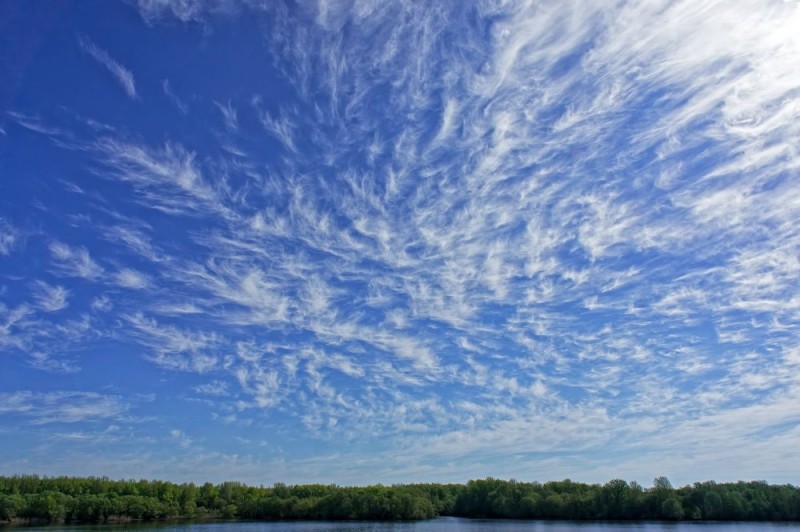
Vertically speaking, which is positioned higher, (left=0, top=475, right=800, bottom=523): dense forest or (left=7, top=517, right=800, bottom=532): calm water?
(left=0, top=475, right=800, bottom=523): dense forest

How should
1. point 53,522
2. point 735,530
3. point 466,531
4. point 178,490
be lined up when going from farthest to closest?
point 178,490 < point 53,522 < point 466,531 < point 735,530

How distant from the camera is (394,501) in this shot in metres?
147


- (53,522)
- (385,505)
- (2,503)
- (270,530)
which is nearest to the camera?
(270,530)

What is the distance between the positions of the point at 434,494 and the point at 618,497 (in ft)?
253

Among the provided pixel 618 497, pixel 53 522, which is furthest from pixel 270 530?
pixel 618 497

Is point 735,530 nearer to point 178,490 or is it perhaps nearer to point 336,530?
point 336,530

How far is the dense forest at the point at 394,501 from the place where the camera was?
122 metres

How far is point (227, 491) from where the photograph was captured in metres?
191

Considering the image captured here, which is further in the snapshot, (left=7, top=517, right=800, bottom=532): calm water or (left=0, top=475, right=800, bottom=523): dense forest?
(left=0, top=475, right=800, bottom=523): dense forest

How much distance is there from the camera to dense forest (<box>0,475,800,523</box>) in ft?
399

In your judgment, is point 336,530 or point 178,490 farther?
point 178,490

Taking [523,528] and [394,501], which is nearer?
[523,528]

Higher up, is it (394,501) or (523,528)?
(394,501)

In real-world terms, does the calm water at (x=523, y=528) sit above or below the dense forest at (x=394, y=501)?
below
